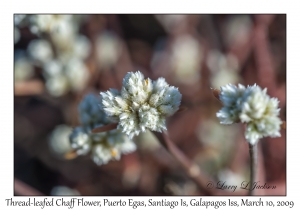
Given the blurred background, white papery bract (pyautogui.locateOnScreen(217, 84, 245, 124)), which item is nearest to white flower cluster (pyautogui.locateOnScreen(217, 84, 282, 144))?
white papery bract (pyautogui.locateOnScreen(217, 84, 245, 124))

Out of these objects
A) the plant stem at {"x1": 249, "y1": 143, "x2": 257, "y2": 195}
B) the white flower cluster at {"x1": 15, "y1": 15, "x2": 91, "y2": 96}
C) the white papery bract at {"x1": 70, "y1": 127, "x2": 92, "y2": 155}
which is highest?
the white flower cluster at {"x1": 15, "y1": 15, "x2": 91, "y2": 96}

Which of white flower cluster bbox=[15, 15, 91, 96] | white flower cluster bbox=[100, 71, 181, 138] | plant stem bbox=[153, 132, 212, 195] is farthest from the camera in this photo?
white flower cluster bbox=[15, 15, 91, 96]

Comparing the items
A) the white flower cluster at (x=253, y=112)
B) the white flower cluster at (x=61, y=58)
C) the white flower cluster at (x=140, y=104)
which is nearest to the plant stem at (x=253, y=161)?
the white flower cluster at (x=253, y=112)

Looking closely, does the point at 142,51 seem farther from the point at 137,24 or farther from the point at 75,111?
the point at 75,111

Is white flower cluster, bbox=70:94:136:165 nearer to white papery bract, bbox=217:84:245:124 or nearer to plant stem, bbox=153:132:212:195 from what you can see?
plant stem, bbox=153:132:212:195
